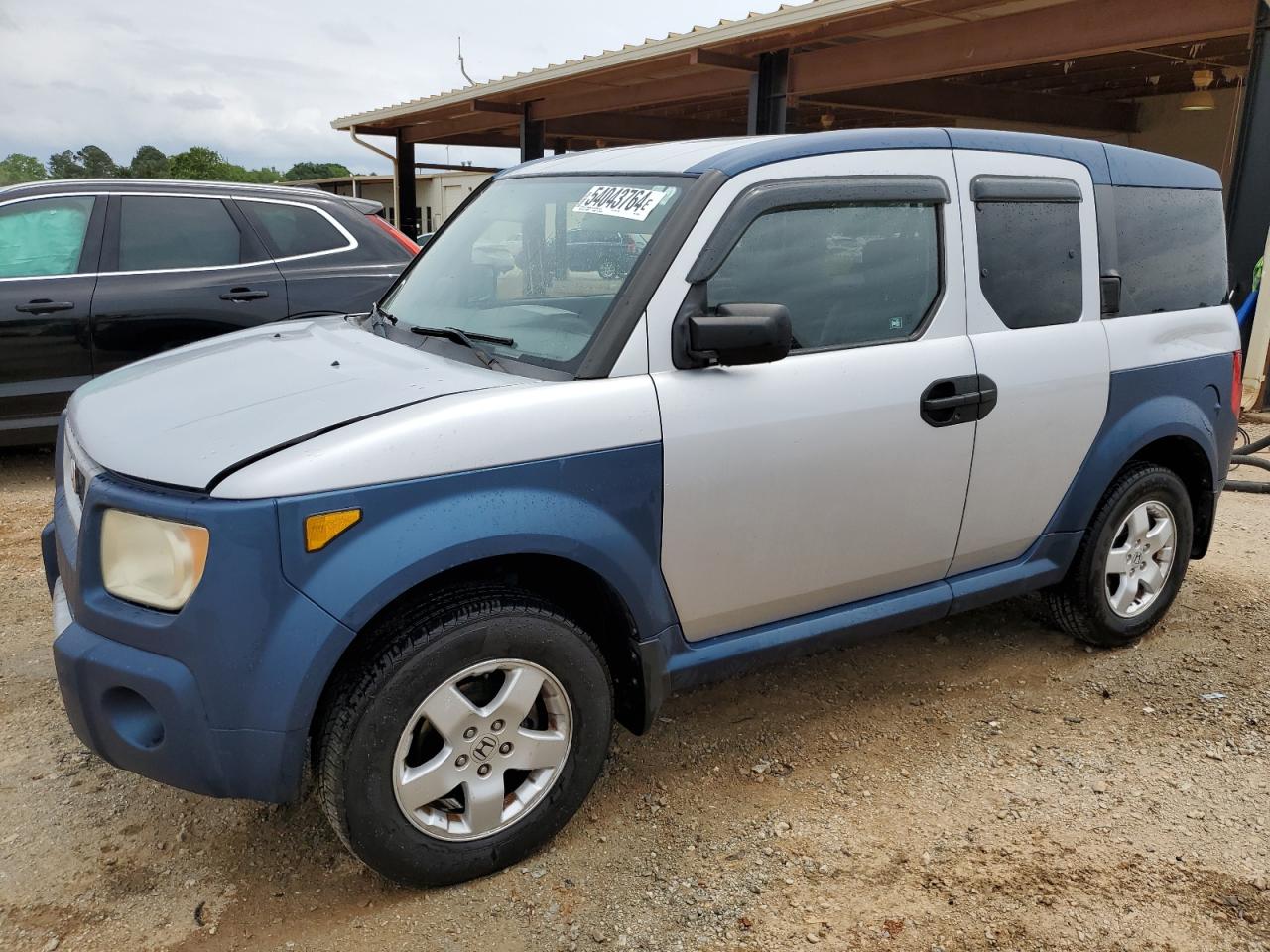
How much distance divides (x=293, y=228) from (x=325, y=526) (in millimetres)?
4875

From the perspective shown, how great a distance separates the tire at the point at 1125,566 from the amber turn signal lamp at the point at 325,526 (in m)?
2.80

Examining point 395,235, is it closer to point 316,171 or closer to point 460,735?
point 460,735

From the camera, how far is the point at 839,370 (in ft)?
9.73

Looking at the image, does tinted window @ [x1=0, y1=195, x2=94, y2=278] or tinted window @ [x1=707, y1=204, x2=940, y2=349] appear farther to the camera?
tinted window @ [x1=0, y1=195, x2=94, y2=278]

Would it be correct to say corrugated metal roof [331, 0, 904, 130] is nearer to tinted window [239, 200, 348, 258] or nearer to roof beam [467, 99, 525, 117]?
roof beam [467, 99, 525, 117]

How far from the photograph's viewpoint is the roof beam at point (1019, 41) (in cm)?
856

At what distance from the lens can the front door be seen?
2752 mm

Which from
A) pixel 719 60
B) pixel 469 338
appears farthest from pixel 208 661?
pixel 719 60

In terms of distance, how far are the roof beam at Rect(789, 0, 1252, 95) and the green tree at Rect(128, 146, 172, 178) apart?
4956cm

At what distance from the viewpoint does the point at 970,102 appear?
1414 cm

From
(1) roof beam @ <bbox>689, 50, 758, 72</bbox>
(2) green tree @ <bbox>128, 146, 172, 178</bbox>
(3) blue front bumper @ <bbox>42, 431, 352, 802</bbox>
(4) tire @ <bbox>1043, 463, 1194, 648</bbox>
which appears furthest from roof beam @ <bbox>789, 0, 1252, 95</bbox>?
(2) green tree @ <bbox>128, 146, 172, 178</bbox>

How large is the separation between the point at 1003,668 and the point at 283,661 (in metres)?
2.84

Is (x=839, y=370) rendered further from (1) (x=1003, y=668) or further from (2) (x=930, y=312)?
(1) (x=1003, y=668)

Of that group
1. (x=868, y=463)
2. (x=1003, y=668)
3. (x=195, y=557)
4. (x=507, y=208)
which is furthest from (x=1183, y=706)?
(x=195, y=557)
